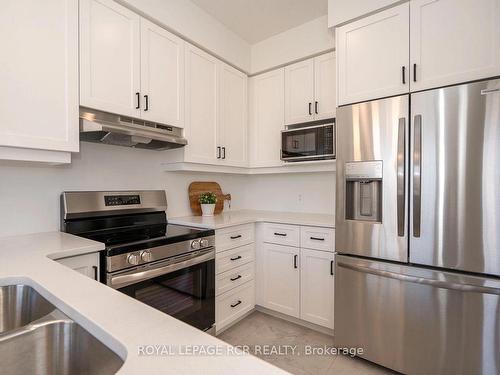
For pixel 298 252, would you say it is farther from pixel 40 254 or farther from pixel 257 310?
pixel 40 254

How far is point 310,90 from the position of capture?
8.19 feet

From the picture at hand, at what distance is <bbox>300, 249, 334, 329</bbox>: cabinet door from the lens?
212 centimetres

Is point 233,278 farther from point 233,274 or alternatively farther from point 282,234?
point 282,234

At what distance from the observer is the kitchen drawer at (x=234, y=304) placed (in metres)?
2.14

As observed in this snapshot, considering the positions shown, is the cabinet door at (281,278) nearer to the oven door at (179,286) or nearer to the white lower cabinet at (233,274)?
Result: the white lower cabinet at (233,274)

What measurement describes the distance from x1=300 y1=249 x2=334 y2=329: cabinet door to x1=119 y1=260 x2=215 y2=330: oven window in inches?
29.9

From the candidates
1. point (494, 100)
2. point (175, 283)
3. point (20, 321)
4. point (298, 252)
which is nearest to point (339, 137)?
point (494, 100)

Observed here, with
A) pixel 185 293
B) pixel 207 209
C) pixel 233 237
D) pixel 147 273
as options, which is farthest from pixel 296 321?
pixel 147 273

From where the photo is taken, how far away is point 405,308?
1.64 metres

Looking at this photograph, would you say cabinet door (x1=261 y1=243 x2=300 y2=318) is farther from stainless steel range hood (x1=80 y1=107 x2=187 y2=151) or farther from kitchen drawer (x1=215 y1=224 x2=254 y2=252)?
stainless steel range hood (x1=80 y1=107 x2=187 y2=151)

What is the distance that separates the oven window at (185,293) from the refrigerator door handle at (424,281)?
0.97 metres

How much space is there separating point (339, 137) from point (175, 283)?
1488 mm

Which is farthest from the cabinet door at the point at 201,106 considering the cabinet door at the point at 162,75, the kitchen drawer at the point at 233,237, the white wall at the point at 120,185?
the kitchen drawer at the point at 233,237

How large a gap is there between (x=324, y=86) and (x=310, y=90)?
5.4 inches
